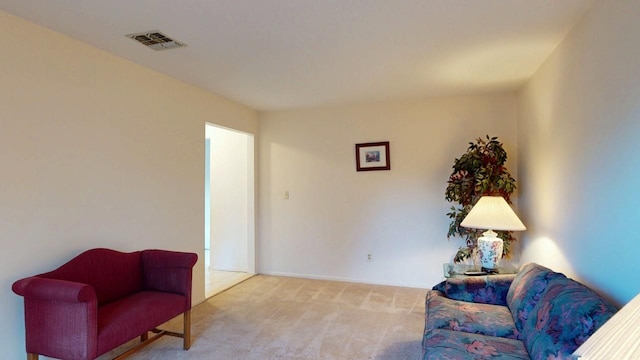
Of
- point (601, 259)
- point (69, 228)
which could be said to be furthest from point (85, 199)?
point (601, 259)

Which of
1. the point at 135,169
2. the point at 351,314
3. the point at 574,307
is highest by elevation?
the point at 135,169

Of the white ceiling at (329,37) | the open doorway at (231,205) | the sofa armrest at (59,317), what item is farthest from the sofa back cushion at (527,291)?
the open doorway at (231,205)

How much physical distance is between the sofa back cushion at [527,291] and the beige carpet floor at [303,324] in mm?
818

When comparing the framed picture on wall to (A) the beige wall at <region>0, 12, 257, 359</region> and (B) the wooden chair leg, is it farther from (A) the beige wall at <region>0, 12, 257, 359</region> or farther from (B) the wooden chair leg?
(B) the wooden chair leg

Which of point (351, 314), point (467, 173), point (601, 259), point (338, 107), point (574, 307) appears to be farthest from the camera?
point (338, 107)

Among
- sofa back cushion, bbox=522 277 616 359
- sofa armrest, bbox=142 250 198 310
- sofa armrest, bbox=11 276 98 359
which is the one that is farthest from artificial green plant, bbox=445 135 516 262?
sofa armrest, bbox=11 276 98 359

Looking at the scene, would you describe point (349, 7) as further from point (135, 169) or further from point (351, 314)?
point (351, 314)

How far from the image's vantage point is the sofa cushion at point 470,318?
2.04m

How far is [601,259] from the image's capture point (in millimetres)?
1896

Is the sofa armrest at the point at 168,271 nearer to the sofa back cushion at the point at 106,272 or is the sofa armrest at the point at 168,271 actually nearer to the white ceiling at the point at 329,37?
the sofa back cushion at the point at 106,272

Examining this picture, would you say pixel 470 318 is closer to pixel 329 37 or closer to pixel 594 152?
pixel 594 152

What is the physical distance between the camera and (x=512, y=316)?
218 centimetres

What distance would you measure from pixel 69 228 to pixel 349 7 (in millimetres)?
2408

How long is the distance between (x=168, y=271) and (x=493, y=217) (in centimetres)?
264
